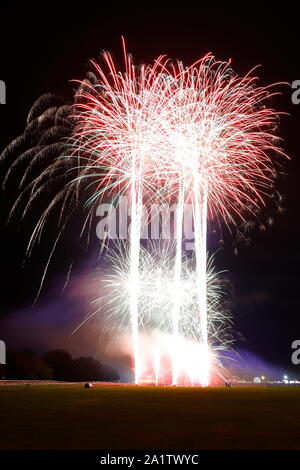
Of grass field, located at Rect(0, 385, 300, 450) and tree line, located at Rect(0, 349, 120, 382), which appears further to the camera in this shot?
tree line, located at Rect(0, 349, 120, 382)

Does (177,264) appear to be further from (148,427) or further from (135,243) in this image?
(148,427)

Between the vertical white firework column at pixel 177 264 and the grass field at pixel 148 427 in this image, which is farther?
the vertical white firework column at pixel 177 264

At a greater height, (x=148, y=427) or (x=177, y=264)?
(x=177, y=264)

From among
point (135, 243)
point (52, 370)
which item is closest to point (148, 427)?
point (135, 243)

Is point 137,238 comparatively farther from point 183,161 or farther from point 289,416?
point 289,416

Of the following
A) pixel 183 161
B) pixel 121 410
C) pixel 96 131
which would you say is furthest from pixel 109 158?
pixel 121 410

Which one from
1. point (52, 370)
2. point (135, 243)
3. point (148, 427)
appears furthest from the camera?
point (52, 370)

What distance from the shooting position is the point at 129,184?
129ft

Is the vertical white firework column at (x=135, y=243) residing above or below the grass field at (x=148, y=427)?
above

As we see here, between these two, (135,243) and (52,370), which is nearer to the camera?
(135,243)

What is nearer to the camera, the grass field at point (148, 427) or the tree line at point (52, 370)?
the grass field at point (148, 427)
